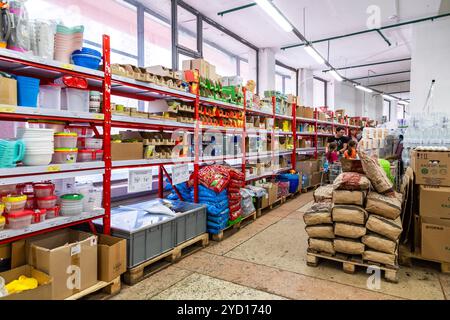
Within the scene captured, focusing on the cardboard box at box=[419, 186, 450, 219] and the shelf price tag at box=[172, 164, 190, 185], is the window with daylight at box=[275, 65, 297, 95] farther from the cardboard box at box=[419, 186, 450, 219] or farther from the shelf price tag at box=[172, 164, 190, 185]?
the cardboard box at box=[419, 186, 450, 219]

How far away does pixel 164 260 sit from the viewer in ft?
12.1

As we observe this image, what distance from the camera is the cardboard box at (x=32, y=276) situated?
2.14 metres

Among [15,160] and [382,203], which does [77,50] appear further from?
[382,203]

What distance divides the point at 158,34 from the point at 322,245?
632cm

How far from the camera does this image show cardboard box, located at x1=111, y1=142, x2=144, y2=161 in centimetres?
327

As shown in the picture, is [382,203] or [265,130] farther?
[265,130]

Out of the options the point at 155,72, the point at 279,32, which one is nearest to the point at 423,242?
the point at 155,72

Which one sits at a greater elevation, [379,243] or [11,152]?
[11,152]

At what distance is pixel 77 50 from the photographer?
111 inches

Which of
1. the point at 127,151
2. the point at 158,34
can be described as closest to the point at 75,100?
the point at 127,151

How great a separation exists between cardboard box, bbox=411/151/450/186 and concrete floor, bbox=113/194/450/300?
1043 mm

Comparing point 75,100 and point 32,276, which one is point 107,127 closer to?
point 75,100

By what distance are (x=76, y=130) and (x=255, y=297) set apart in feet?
8.24

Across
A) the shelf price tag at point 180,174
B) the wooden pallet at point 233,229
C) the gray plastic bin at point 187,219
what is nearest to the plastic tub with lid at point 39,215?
the gray plastic bin at point 187,219
